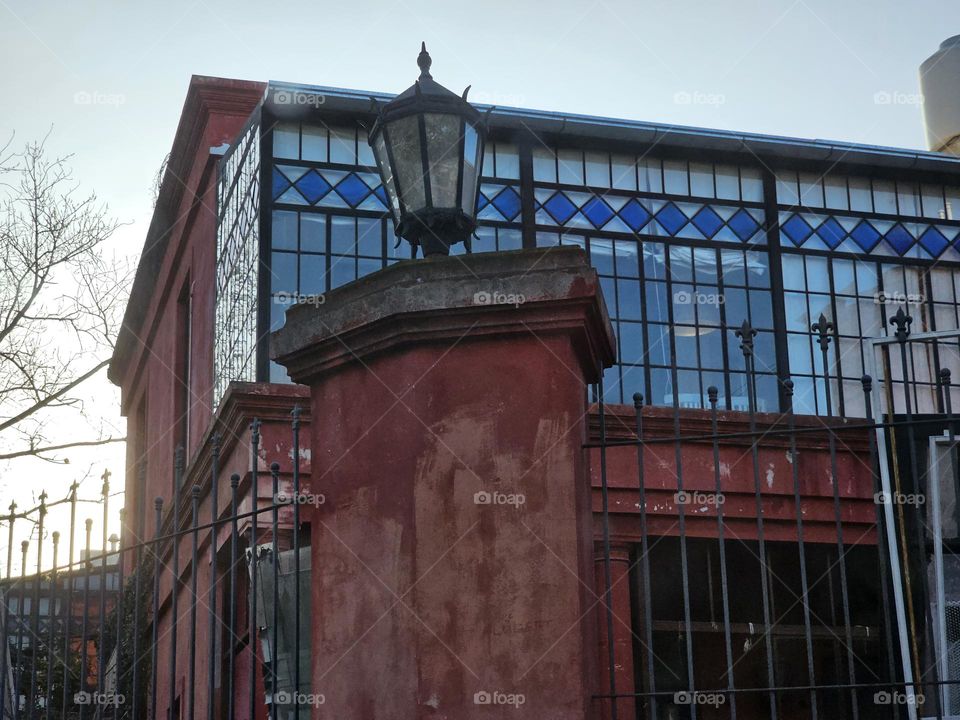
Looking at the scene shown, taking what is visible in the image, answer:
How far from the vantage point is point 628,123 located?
13570mm

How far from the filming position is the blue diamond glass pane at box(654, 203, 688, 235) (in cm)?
1357

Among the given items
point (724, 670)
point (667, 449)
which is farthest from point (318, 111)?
point (724, 670)

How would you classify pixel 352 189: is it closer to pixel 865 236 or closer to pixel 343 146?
pixel 343 146

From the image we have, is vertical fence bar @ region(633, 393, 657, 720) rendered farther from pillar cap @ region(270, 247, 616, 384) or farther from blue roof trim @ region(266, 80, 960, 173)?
blue roof trim @ region(266, 80, 960, 173)

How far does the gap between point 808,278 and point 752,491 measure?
3.36 metres

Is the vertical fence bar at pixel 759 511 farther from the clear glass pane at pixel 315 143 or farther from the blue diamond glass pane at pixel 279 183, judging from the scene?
the clear glass pane at pixel 315 143

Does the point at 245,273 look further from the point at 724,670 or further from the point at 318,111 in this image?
the point at 724,670

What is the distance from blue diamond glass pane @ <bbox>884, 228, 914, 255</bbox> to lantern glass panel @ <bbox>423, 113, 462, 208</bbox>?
9782mm

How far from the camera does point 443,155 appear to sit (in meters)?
5.37

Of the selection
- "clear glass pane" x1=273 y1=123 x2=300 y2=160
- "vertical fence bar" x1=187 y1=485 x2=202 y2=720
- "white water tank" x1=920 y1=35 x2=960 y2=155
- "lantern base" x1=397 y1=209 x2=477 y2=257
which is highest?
"white water tank" x1=920 y1=35 x2=960 y2=155

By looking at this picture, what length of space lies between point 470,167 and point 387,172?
1.09 feet

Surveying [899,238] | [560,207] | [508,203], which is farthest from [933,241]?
[508,203]

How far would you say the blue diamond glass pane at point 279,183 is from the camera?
12.4 metres

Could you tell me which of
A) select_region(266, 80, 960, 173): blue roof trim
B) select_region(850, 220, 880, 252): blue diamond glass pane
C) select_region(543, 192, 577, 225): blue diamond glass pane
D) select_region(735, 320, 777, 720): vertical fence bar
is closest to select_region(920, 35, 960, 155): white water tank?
select_region(266, 80, 960, 173): blue roof trim
